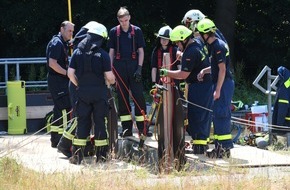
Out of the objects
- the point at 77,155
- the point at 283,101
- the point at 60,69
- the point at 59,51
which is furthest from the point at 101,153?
the point at 283,101

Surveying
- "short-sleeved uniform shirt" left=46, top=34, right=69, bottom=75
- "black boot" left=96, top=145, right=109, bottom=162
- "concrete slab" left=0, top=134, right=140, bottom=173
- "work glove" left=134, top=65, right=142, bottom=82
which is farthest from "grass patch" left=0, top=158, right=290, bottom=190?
"work glove" left=134, top=65, right=142, bottom=82

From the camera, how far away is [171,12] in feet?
73.2

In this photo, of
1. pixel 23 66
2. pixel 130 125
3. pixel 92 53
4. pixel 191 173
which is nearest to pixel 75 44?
pixel 92 53

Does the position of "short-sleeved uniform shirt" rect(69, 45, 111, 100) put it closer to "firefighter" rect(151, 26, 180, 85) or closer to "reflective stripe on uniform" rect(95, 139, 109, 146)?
"reflective stripe on uniform" rect(95, 139, 109, 146)

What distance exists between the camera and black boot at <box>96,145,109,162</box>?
10289 millimetres

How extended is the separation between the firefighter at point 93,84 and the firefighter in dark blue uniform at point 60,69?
3.90 ft

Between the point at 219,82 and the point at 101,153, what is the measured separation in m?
1.92

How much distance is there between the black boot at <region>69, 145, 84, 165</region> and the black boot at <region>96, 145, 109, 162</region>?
0.24m

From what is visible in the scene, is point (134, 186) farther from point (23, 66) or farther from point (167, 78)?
point (23, 66)

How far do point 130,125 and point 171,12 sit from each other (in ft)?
34.5

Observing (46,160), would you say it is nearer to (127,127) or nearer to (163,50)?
(127,127)

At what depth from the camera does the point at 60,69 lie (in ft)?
37.5

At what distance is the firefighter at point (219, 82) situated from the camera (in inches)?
395

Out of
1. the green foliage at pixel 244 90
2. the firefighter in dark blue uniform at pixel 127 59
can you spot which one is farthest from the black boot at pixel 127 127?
the green foliage at pixel 244 90
